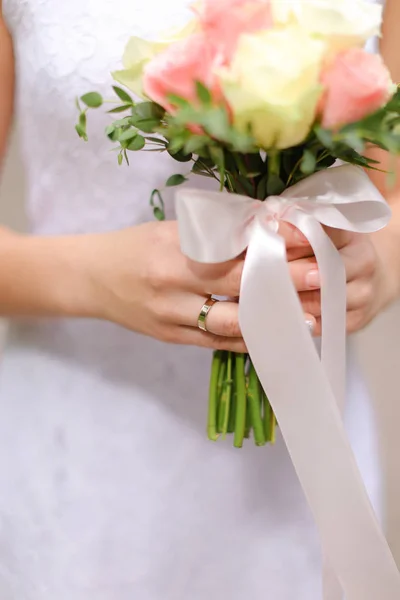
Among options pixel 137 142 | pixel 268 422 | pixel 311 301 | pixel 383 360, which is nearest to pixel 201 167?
pixel 137 142

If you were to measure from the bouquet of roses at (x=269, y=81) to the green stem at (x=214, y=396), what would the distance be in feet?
0.74

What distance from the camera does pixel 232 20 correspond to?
0.47 meters

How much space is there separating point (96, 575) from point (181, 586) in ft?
0.33

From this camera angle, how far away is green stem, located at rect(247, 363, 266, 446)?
634 mm

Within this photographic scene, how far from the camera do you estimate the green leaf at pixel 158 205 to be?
652 millimetres

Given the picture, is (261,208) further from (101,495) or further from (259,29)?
(101,495)

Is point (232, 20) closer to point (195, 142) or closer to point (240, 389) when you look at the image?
point (195, 142)

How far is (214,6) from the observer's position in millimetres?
471

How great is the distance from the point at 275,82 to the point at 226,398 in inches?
13.1

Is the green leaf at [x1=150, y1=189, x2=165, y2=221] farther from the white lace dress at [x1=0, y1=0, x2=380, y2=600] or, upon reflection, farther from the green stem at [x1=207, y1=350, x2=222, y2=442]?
the green stem at [x1=207, y1=350, x2=222, y2=442]

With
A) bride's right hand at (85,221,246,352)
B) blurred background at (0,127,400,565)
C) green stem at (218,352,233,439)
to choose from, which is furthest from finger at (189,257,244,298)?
blurred background at (0,127,400,565)

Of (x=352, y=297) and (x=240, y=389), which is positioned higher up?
(x=352, y=297)

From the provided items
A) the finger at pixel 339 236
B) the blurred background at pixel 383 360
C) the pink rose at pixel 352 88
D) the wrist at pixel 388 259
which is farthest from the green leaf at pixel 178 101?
the blurred background at pixel 383 360

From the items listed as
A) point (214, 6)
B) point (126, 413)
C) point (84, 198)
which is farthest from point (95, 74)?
point (126, 413)
